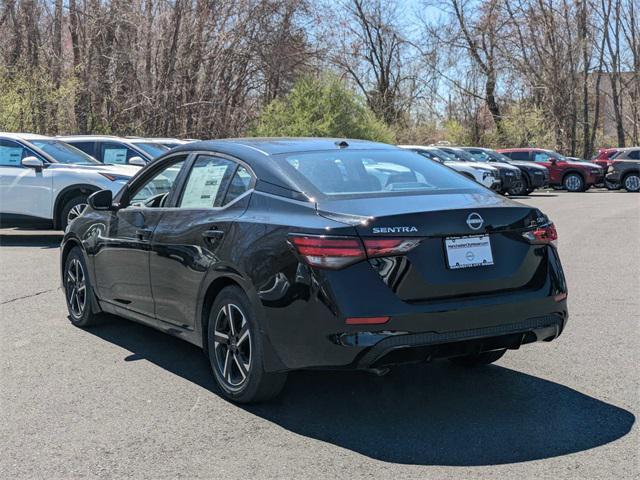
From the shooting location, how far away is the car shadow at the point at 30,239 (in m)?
13.4

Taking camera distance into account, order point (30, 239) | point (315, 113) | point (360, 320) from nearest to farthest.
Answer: point (360, 320)
point (30, 239)
point (315, 113)

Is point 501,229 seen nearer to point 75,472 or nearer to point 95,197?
point 75,472

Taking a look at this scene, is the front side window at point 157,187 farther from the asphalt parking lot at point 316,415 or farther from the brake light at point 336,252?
the brake light at point 336,252

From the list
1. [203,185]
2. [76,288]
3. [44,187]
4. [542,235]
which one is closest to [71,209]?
[44,187]

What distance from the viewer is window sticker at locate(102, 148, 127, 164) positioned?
16156 millimetres

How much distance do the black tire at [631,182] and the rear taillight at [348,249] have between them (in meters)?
30.2

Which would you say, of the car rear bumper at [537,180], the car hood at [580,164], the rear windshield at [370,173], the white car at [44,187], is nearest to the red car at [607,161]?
the car hood at [580,164]

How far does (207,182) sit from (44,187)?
8.31 meters

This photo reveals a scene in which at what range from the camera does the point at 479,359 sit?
228 inches

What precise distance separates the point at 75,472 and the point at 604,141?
5427cm

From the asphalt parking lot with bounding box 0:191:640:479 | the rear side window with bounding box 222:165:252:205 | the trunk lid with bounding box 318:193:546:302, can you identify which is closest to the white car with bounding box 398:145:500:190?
the asphalt parking lot with bounding box 0:191:640:479

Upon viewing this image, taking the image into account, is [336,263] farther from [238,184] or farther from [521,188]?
[521,188]

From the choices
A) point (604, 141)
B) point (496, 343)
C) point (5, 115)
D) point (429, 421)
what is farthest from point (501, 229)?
point (604, 141)

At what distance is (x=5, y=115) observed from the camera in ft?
85.2
